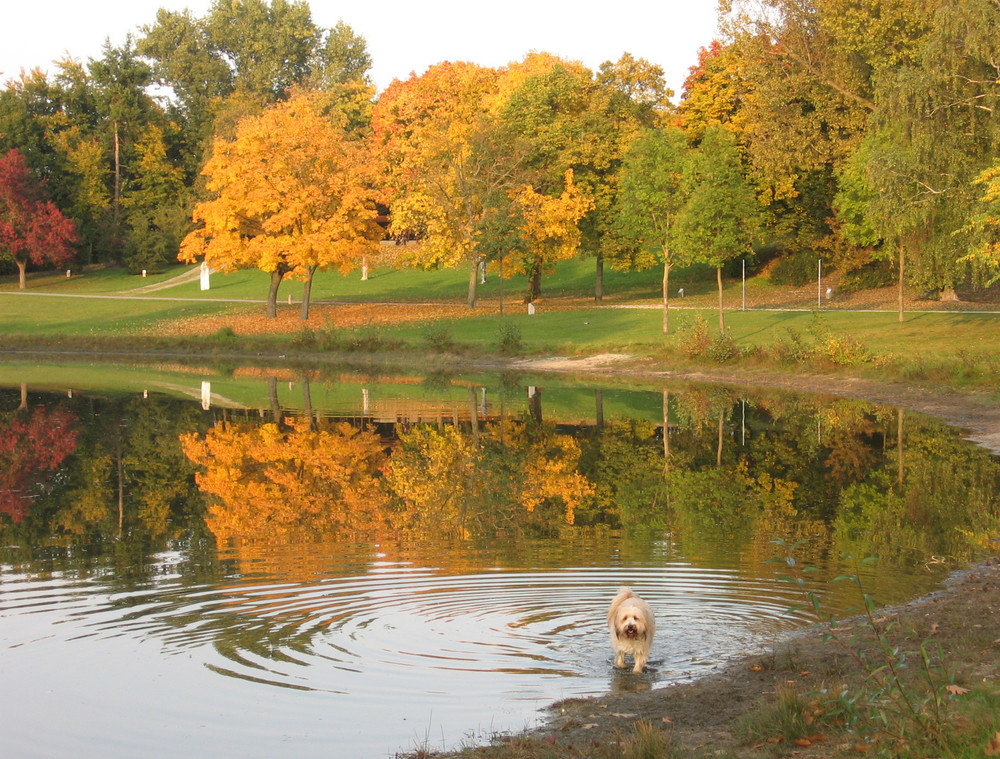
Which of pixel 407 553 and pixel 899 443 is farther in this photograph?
pixel 899 443

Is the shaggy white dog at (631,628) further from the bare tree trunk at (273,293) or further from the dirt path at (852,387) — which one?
the bare tree trunk at (273,293)

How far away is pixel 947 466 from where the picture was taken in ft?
64.5

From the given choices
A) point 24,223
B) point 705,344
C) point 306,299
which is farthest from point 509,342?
point 24,223

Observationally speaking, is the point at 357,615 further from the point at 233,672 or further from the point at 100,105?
the point at 100,105

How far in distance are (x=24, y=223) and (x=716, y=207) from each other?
1993 inches

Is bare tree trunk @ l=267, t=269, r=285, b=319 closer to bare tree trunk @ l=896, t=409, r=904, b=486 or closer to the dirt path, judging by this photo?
the dirt path

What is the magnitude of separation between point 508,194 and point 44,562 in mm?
40687

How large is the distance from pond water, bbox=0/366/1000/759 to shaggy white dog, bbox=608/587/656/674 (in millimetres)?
210

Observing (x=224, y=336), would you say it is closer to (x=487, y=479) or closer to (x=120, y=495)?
(x=120, y=495)

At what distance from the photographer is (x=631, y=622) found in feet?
28.9

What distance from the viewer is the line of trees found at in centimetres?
3177

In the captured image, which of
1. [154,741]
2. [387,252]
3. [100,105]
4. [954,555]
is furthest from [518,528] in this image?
[100,105]

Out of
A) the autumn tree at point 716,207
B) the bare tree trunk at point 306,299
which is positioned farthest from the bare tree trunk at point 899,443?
the bare tree trunk at point 306,299

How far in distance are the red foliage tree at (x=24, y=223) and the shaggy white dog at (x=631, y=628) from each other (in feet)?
225
